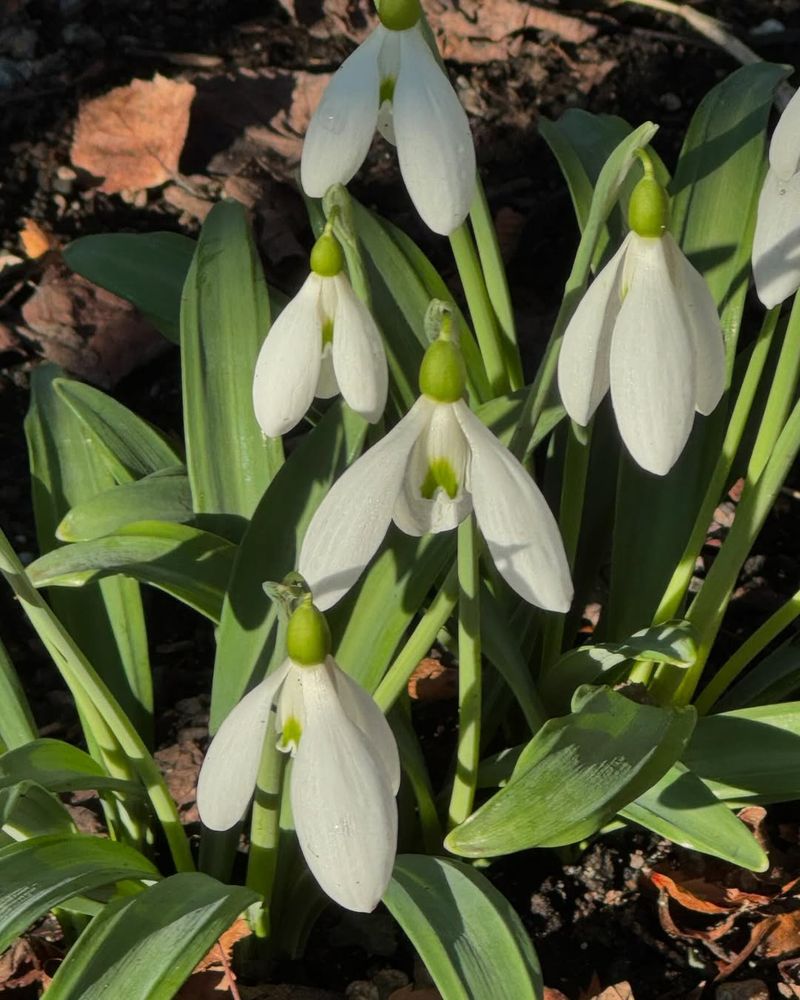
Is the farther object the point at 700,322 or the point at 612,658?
the point at 612,658

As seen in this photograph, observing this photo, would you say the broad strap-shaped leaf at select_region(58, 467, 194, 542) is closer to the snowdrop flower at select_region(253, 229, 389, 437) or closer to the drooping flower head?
the snowdrop flower at select_region(253, 229, 389, 437)

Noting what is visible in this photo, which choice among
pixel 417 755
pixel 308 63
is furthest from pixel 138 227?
pixel 417 755

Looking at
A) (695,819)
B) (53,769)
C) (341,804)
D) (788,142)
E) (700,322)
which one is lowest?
(695,819)

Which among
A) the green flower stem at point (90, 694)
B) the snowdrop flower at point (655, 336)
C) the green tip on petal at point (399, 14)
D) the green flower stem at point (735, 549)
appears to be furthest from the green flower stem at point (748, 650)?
the green tip on petal at point (399, 14)

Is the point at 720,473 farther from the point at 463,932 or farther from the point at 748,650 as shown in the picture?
the point at 463,932

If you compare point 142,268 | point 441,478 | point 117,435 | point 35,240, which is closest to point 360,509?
point 441,478

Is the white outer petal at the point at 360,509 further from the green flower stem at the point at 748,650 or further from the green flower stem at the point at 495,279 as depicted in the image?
the green flower stem at the point at 748,650
